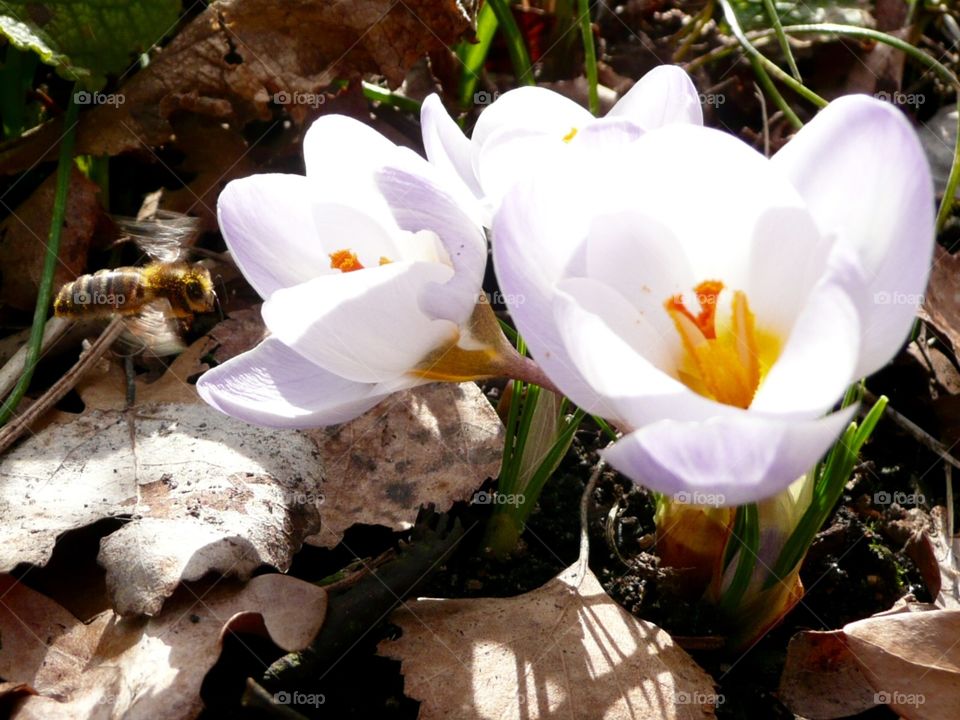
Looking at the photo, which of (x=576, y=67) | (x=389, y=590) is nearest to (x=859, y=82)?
(x=576, y=67)

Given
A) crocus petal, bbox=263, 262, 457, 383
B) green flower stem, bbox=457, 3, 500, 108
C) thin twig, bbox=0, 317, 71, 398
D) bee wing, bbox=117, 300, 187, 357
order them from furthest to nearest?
green flower stem, bbox=457, 3, 500, 108
bee wing, bbox=117, 300, 187, 357
thin twig, bbox=0, 317, 71, 398
crocus petal, bbox=263, 262, 457, 383

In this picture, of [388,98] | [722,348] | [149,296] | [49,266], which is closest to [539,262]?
[722,348]

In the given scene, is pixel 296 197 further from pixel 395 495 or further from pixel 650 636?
pixel 650 636

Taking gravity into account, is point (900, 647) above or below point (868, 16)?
below
